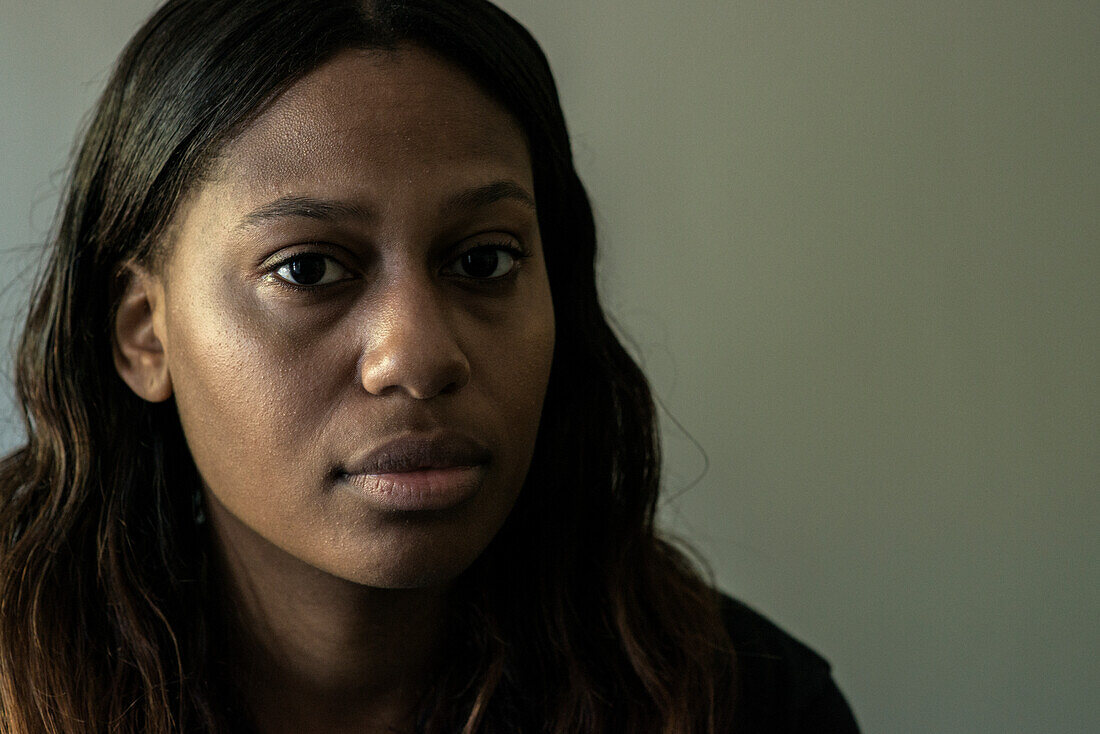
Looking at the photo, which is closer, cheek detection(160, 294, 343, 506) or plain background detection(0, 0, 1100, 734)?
cheek detection(160, 294, 343, 506)

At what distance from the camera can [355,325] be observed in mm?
960

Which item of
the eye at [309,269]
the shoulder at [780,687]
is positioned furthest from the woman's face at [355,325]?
the shoulder at [780,687]

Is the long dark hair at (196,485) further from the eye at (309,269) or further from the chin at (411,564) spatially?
the chin at (411,564)

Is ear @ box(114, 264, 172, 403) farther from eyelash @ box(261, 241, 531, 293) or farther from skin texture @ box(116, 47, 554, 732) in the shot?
eyelash @ box(261, 241, 531, 293)

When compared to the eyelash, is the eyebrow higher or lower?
higher

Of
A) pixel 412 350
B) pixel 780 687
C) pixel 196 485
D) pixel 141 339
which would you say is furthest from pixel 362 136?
pixel 780 687

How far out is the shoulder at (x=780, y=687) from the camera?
4.11 ft

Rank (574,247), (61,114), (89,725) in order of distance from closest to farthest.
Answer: (89,725), (574,247), (61,114)

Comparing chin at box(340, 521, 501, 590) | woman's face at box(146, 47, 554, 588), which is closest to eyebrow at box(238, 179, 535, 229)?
woman's face at box(146, 47, 554, 588)

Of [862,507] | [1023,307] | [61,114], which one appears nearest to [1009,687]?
[862,507]

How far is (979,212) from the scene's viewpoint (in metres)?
1.52

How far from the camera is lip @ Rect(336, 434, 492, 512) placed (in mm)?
937

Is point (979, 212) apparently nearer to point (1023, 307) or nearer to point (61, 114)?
point (1023, 307)

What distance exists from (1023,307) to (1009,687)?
0.54 metres
